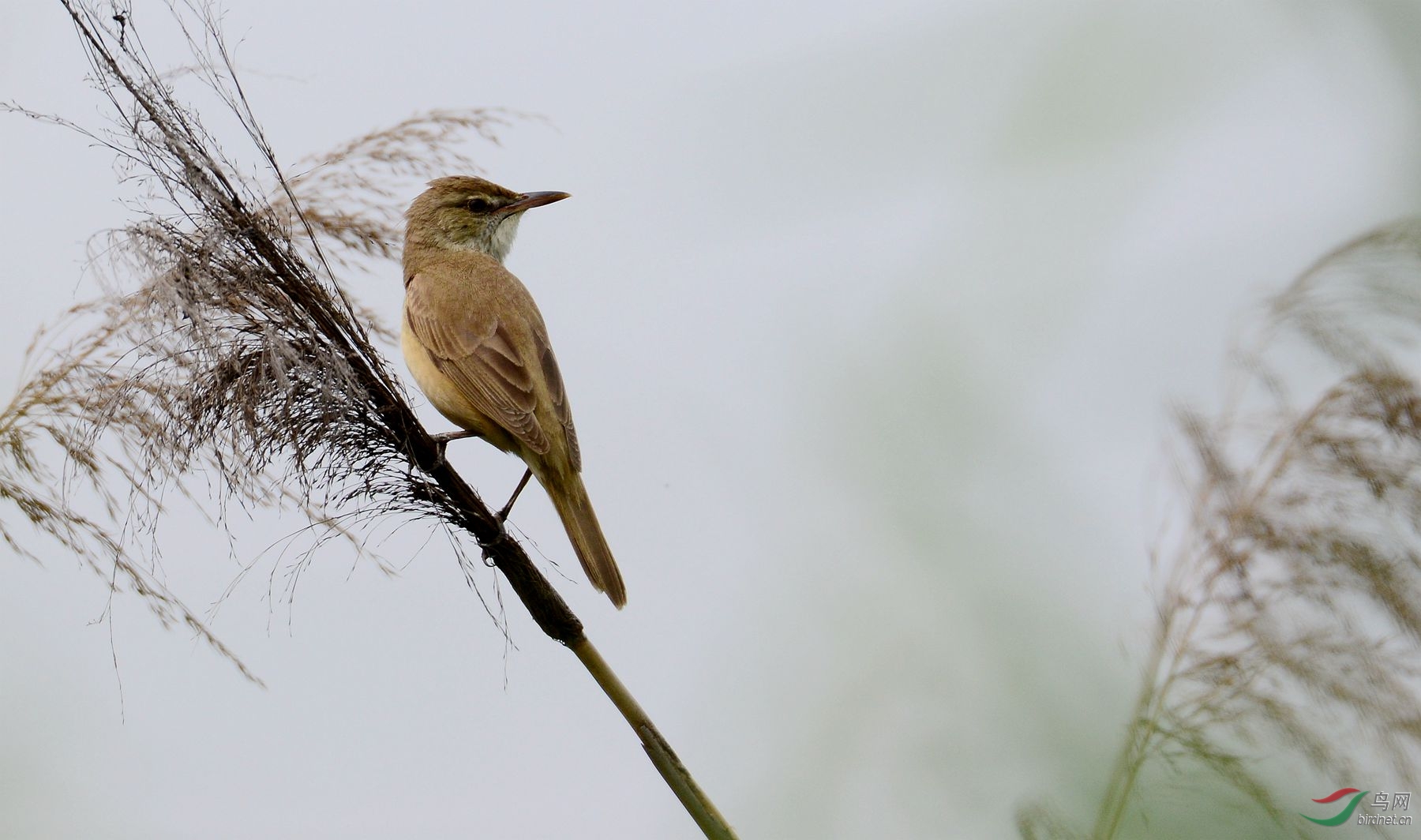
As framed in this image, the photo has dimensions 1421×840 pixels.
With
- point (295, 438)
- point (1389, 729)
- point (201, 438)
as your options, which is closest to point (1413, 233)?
point (1389, 729)

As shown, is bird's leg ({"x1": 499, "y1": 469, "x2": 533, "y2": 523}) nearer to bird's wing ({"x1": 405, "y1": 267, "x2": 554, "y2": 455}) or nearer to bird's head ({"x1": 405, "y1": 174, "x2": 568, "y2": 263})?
bird's wing ({"x1": 405, "y1": 267, "x2": 554, "y2": 455})

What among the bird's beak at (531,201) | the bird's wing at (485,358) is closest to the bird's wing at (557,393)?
the bird's wing at (485,358)

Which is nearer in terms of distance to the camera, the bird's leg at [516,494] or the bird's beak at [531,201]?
the bird's leg at [516,494]

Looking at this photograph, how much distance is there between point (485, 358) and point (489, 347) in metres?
0.05

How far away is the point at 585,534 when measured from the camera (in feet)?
8.80

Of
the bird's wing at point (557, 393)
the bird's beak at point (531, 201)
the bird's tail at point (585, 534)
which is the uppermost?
the bird's beak at point (531, 201)

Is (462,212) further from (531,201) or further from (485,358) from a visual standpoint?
(485,358)

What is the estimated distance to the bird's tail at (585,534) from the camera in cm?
Answer: 254

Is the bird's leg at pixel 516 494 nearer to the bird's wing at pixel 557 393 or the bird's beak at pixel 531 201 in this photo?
the bird's wing at pixel 557 393

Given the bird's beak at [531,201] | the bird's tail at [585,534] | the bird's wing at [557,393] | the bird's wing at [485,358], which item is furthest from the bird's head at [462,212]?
the bird's tail at [585,534]

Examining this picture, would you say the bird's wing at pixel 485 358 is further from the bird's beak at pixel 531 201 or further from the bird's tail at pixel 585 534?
the bird's beak at pixel 531 201

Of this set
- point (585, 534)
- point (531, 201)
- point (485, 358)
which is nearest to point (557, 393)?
point (485, 358)

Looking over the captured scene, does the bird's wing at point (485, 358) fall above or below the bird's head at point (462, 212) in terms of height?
below

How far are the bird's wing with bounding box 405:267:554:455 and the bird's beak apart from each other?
0.60 m
